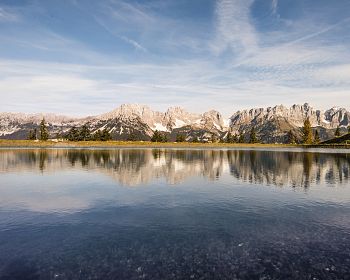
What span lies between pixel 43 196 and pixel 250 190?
101 ft

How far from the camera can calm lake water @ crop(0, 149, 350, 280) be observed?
68.4 feet

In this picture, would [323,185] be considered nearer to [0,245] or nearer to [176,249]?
[176,249]

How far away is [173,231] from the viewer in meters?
28.3

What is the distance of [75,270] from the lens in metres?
20.4

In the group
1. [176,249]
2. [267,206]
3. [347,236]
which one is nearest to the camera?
→ [176,249]

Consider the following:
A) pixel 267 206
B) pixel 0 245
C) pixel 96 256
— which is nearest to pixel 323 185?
pixel 267 206

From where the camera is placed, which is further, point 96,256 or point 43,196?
point 43,196

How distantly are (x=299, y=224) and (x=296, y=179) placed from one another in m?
32.8

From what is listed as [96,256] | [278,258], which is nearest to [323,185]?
[278,258]

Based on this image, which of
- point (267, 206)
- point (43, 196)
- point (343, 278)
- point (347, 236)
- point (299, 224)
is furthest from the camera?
point (43, 196)

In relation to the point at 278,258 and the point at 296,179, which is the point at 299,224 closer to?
A: the point at 278,258

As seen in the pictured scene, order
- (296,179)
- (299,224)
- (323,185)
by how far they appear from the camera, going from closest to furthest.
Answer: (299,224), (323,185), (296,179)

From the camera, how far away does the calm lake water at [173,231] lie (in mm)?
20859

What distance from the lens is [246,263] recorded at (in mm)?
21859
